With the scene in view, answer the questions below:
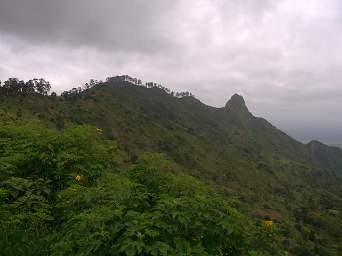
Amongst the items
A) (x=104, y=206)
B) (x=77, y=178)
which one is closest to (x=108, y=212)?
(x=104, y=206)

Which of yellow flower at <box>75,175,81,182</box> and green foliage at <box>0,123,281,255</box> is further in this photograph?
yellow flower at <box>75,175,81,182</box>

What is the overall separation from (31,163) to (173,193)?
3558 millimetres

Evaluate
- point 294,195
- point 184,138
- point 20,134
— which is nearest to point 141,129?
point 184,138

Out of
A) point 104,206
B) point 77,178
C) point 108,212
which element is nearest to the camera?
point 108,212

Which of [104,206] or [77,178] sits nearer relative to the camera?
[104,206]

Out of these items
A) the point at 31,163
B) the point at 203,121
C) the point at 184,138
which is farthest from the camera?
the point at 203,121

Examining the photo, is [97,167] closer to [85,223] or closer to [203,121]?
[85,223]

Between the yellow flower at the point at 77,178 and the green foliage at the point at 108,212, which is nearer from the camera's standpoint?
the green foliage at the point at 108,212

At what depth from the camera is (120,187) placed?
22.0 feet

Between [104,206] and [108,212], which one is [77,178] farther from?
[108,212]

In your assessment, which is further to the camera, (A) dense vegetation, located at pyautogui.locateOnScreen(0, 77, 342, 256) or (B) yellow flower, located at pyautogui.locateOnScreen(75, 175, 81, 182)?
(B) yellow flower, located at pyautogui.locateOnScreen(75, 175, 81, 182)

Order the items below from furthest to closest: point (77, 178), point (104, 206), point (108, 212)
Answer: point (77, 178)
point (104, 206)
point (108, 212)

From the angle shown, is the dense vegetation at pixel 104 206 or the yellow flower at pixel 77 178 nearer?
the dense vegetation at pixel 104 206

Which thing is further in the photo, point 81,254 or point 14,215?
point 14,215
